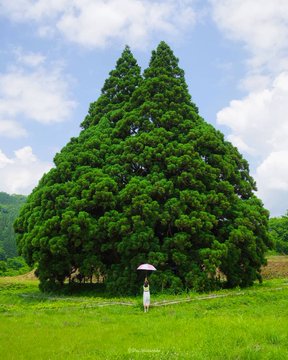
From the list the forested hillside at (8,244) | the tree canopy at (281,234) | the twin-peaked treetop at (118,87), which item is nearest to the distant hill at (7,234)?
the forested hillside at (8,244)

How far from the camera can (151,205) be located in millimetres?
17641

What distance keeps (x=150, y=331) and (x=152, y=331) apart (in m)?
0.04

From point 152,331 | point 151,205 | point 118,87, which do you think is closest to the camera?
point 152,331

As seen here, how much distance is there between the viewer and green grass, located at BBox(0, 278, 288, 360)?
23.9ft

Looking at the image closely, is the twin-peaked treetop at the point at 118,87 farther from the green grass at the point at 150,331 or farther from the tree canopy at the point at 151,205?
the green grass at the point at 150,331

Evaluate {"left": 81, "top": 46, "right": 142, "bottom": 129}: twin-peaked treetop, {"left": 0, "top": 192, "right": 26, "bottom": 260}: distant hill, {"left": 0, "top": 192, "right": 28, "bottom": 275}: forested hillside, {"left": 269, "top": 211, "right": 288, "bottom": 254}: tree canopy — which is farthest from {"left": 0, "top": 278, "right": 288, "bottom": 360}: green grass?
{"left": 0, "top": 192, "right": 26, "bottom": 260}: distant hill

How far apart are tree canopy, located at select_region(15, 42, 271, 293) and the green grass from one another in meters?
4.22

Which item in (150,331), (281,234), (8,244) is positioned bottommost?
(150,331)

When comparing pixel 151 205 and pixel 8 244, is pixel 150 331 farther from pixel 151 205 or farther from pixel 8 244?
pixel 8 244

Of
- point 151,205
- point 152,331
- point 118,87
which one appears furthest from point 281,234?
point 152,331

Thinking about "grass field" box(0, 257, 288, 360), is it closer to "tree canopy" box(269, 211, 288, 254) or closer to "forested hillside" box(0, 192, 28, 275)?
"tree canopy" box(269, 211, 288, 254)

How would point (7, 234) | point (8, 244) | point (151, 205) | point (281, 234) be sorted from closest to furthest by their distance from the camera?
point (151, 205) → point (281, 234) → point (8, 244) → point (7, 234)

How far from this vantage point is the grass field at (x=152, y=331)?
23.9ft

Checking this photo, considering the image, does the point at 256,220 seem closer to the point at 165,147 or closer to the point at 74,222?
the point at 165,147
